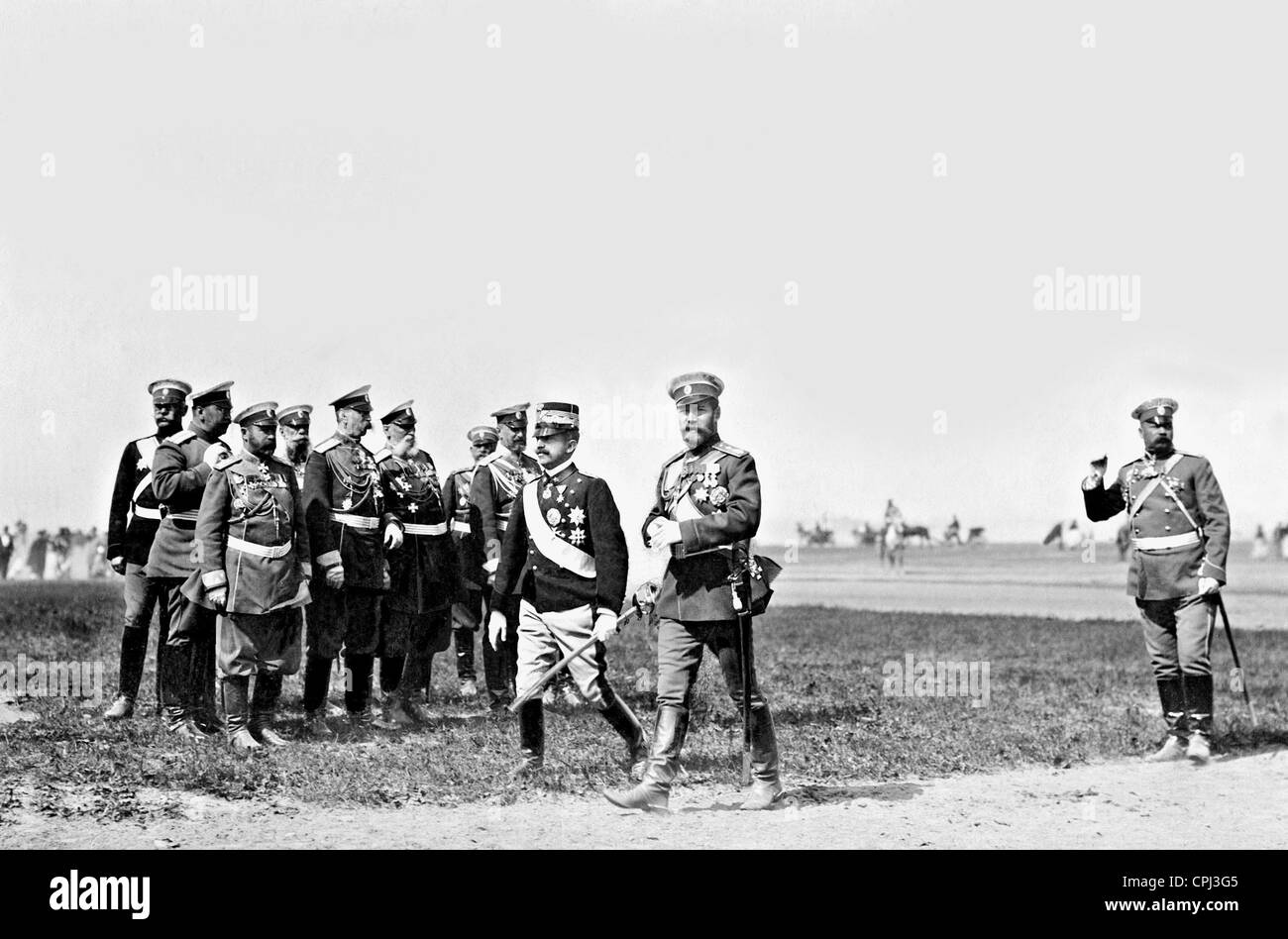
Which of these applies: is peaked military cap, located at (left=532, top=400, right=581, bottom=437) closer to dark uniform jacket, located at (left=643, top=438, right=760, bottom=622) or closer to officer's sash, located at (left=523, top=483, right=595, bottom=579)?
officer's sash, located at (left=523, top=483, right=595, bottom=579)

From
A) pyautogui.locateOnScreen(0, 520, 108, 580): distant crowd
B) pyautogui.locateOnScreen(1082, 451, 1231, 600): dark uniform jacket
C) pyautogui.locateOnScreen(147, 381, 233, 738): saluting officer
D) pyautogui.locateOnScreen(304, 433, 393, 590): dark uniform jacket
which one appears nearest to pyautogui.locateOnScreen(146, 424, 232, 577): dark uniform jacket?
pyautogui.locateOnScreen(147, 381, 233, 738): saluting officer

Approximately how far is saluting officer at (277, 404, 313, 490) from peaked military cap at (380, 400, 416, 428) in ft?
2.21

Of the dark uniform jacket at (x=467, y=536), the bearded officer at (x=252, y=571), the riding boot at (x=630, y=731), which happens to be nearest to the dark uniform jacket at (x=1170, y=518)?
the riding boot at (x=630, y=731)

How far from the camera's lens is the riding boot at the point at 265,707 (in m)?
9.05

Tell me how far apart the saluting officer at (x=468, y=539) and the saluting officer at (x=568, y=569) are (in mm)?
3212

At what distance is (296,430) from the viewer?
10539 mm

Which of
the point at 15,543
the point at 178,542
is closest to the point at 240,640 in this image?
the point at 178,542

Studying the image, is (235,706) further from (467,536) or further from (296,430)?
(467,536)

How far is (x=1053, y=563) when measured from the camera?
45781mm

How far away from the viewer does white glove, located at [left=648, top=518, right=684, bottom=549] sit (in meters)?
7.39

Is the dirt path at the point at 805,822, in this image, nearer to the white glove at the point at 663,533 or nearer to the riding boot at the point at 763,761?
the riding boot at the point at 763,761

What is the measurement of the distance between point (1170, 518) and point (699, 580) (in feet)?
13.7

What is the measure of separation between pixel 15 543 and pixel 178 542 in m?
22.1

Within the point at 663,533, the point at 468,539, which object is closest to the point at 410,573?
the point at 468,539
